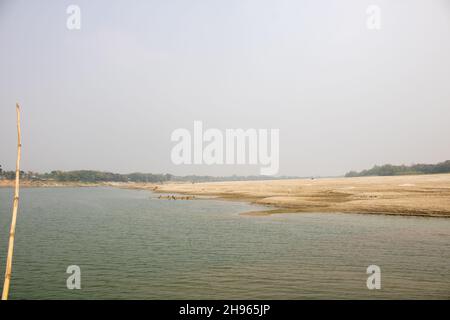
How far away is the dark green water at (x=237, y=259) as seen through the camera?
66.0 feet

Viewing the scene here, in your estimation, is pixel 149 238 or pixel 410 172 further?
pixel 410 172

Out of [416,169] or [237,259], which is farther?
[416,169]

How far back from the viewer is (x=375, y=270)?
2319cm

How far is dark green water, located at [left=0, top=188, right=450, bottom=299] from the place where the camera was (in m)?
20.1

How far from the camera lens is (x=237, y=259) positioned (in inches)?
1072

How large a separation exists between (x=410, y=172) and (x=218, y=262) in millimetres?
170023

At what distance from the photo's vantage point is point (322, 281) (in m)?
21.6

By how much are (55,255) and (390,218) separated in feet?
132

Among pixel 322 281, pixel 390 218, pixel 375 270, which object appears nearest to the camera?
pixel 322 281

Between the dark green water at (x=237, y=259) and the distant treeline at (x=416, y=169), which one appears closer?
the dark green water at (x=237, y=259)

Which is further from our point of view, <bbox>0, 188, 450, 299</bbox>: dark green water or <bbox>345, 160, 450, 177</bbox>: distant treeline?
<bbox>345, 160, 450, 177</bbox>: distant treeline

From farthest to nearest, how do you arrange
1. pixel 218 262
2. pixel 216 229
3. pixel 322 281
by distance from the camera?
pixel 216 229
pixel 218 262
pixel 322 281
